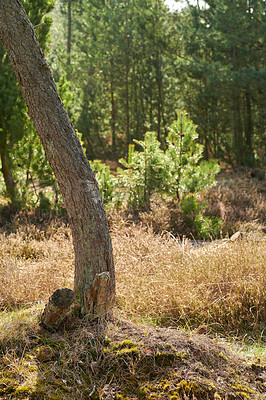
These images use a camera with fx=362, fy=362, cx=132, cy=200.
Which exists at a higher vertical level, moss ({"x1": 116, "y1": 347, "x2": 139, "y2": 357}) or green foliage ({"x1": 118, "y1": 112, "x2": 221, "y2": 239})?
green foliage ({"x1": 118, "y1": 112, "x2": 221, "y2": 239})

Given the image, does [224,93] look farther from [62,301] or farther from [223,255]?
[62,301]

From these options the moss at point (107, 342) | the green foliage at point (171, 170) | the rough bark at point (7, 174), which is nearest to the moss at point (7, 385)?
the moss at point (107, 342)

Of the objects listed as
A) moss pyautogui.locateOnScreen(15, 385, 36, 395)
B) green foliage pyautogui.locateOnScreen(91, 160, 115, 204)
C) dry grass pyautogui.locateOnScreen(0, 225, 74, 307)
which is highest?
green foliage pyautogui.locateOnScreen(91, 160, 115, 204)

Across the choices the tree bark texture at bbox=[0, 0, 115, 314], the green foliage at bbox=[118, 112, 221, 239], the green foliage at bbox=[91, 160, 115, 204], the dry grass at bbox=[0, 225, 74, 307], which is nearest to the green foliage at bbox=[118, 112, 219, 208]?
the green foliage at bbox=[118, 112, 221, 239]

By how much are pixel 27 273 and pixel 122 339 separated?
157 cm

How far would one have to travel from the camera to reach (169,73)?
1550cm

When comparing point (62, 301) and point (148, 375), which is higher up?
point (62, 301)

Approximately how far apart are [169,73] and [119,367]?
14725 mm

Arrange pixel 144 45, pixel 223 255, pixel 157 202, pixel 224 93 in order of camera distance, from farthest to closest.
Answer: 1. pixel 144 45
2. pixel 224 93
3. pixel 157 202
4. pixel 223 255

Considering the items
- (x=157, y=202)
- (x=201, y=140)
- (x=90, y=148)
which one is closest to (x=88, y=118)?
(x=90, y=148)

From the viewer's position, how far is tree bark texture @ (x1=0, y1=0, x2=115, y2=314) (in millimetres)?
2709

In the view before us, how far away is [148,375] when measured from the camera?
2.36m

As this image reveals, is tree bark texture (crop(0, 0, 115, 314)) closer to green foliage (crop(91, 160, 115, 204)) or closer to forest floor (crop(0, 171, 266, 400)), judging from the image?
forest floor (crop(0, 171, 266, 400))

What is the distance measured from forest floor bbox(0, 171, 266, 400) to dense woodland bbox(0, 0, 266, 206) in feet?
22.4
